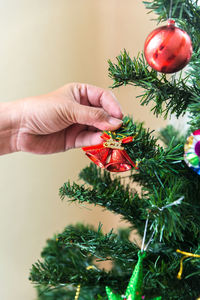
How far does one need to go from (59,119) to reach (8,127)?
141 mm

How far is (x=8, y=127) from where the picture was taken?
0.60 meters

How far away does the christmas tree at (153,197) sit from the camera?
0.35m

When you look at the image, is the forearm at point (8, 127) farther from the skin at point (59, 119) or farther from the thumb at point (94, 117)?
the thumb at point (94, 117)

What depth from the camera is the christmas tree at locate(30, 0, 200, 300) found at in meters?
0.35

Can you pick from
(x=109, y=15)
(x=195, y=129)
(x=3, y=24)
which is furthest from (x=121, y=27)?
(x=195, y=129)

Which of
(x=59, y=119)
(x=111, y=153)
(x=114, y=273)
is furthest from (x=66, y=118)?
(x=114, y=273)

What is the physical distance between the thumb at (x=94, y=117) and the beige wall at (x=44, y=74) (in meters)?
0.33

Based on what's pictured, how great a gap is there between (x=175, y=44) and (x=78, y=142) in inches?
11.8

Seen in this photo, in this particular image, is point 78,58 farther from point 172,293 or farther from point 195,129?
point 172,293

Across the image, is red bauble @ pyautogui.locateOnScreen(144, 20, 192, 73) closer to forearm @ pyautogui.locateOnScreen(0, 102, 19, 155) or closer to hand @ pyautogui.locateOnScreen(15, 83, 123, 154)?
hand @ pyautogui.locateOnScreen(15, 83, 123, 154)

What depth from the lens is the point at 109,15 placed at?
100 cm

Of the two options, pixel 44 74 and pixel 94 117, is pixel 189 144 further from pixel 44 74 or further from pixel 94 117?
pixel 44 74

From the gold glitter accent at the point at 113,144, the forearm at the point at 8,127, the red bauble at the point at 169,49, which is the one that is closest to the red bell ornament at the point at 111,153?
the gold glitter accent at the point at 113,144

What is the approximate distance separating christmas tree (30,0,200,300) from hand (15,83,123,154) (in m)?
0.05
